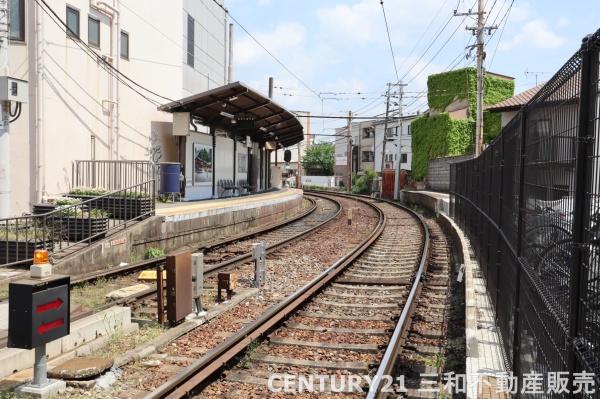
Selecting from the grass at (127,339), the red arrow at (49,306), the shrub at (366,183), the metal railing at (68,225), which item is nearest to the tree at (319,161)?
the shrub at (366,183)

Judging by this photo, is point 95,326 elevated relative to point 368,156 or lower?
lower

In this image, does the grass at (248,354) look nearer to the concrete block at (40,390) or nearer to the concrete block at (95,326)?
the concrete block at (95,326)

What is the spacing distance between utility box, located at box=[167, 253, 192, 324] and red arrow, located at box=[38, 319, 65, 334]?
2017mm

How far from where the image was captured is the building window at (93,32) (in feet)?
55.9

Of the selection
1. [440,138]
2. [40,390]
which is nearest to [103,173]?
[40,390]

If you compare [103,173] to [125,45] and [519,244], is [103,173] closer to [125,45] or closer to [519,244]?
[125,45]

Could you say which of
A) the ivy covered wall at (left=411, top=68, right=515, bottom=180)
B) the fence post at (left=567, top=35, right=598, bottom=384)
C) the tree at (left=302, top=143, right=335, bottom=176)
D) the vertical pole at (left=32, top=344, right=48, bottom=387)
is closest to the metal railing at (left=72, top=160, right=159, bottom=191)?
the vertical pole at (left=32, top=344, right=48, bottom=387)

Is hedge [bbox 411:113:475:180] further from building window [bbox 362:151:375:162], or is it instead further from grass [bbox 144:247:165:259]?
building window [bbox 362:151:375:162]

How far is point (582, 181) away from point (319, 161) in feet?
292

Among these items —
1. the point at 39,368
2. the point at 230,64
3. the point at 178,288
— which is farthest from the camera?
the point at 230,64

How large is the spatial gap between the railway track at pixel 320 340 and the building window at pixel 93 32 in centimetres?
1089

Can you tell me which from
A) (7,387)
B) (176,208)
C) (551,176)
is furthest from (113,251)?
(551,176)

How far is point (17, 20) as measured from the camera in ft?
46.6

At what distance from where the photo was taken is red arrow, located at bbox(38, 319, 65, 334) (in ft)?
16.3
